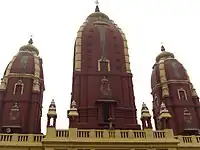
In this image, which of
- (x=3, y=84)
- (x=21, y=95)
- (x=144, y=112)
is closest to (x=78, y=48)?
(x=21, y=95)

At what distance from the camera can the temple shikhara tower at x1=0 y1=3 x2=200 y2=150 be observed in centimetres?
2084

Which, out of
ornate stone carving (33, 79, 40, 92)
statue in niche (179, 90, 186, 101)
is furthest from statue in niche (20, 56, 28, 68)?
statue in niche (179, 90, 186, 101)

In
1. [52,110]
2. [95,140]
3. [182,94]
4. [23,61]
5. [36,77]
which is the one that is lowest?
[95,140]

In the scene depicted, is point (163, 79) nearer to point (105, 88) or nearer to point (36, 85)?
point (105, 88)

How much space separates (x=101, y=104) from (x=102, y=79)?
284 centimetres

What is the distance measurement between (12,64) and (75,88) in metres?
6.78

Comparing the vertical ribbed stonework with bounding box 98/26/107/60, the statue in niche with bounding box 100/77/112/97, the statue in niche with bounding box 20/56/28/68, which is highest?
the vertical ribbed stonework with bounding box 98/26/107/60

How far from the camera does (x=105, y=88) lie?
2561cm

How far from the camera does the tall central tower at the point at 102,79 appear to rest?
949 inches

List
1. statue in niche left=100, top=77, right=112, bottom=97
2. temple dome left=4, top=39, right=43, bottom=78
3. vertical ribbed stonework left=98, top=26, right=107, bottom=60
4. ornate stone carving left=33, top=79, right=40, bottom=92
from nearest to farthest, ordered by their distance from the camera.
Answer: statue in niche left=100, top=77, right=112, bottom=97 < ornate stone carving left=33, top=79, right=40, bottom=92 < temple dome left=4, top=39, right=43, bottom=78 < vertical ribbed stonework left=98, top=26, right=107, bottom=60

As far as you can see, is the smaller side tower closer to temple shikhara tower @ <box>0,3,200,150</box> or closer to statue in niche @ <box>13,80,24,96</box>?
temple shikhara tower @ <box>0,3,200,150</box>

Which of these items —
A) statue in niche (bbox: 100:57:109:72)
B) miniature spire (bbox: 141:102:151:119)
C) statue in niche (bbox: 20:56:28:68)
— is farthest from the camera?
statue in niche (bbox: 20:56:28:68)

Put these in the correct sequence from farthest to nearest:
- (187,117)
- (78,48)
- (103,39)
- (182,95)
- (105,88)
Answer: (103,39) → (78,48) → (182,95) → (187,117) → (105,88)

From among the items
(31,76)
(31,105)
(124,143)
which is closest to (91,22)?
(31,76)
